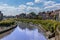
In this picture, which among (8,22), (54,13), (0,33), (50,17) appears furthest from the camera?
(8,22)

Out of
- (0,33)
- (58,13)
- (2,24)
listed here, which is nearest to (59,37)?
(0,33)

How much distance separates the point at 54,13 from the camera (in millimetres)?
10266

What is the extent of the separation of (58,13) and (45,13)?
4.95 ft

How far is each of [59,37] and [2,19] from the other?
9971 mm

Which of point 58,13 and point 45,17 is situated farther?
point 45,17

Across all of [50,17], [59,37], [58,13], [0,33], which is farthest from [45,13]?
[59,37]

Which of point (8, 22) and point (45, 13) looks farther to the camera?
point (8, 22)

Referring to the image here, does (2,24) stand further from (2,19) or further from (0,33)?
(0,33)

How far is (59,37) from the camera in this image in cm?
432

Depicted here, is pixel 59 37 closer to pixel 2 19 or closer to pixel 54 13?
pixel 54 13

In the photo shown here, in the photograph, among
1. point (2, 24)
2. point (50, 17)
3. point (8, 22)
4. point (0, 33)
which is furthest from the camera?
point (8, 22)

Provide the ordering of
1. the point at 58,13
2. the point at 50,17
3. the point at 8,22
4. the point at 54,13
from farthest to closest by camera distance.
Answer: the point at 8,22
the point at 50,17
the point at 54,13
the point at 58,13

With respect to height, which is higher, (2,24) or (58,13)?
(58,13)

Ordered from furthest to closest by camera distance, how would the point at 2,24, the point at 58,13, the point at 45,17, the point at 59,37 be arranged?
1. the point at 2,24
2. the point at 45,17
3. the point at 58,13
4. the point at 59,37
